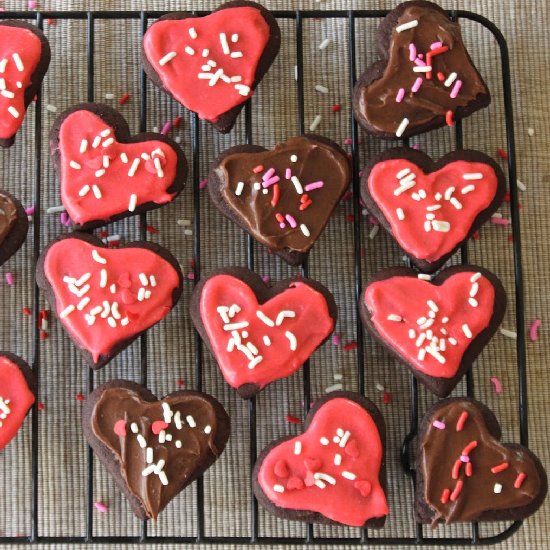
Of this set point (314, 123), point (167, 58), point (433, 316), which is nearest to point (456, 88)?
point (314, 123)

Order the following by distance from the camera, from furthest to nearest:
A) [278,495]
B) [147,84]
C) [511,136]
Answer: [147,84] < [511,136] < [278,495]

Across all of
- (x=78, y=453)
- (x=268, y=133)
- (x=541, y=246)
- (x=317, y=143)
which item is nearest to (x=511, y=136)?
(x=541, y=246)

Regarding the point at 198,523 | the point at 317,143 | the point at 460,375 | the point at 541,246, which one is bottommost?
the point at 198,523

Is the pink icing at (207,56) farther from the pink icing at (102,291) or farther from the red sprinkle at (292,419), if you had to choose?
the red sprinkle at (292,419)

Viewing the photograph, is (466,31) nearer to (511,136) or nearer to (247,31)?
(511,136)

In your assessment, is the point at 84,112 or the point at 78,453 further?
the point at 78,453

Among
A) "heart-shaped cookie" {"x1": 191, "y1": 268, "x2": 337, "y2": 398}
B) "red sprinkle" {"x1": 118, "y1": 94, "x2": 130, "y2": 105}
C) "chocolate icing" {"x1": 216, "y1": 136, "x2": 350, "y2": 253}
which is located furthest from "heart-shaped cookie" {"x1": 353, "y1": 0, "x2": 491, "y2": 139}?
"red sprinkle" {"x1": 118, "y1": 94, "x2": 130, "y2": 105}
